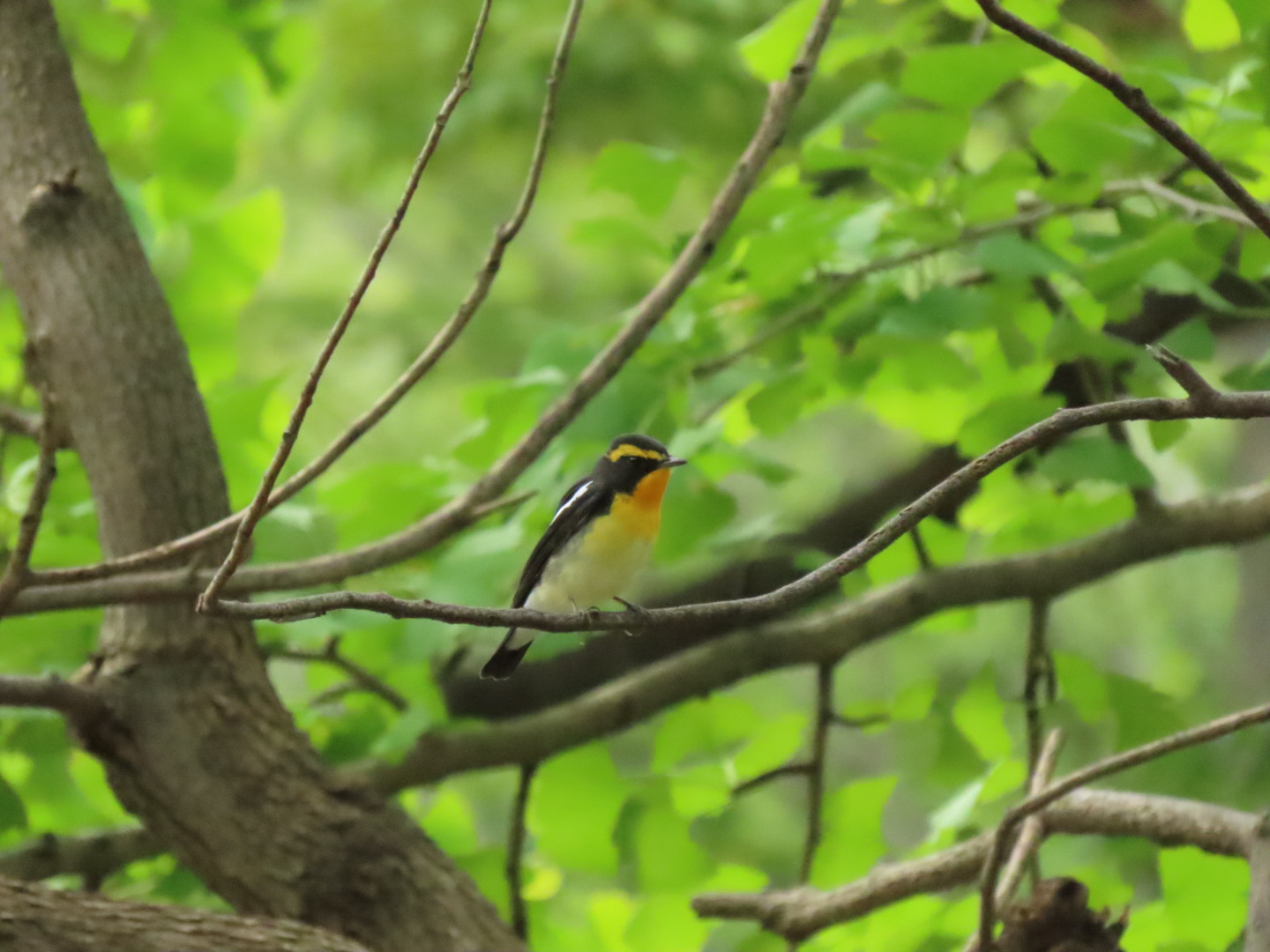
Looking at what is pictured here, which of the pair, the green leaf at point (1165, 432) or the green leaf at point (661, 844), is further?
the green leaf at point (661, 844)

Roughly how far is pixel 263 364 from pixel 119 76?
13.1ft

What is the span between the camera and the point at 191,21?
343 cm

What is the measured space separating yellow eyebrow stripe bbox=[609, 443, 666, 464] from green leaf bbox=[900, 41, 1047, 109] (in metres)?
0.87

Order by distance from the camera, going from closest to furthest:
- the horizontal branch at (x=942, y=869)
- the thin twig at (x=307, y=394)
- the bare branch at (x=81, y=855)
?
the thin twig at (x=307, y=394)
the horizontal branch at (x=942, y=869)
the bare branch at (x=81, y=855)

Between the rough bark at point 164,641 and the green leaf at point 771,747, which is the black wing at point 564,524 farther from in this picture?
the green leaf at point 771,747

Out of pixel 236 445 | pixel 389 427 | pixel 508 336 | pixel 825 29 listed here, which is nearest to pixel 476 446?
pixel 236 445

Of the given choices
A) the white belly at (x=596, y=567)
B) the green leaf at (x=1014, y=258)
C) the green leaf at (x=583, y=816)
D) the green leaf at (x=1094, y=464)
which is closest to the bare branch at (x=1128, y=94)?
the green leaf at (x=1014, y=258)

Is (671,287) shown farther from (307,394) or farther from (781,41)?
(307,394)

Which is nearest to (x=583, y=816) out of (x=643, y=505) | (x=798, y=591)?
(x=643, y=505)

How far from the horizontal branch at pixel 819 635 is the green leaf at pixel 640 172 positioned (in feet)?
3.77

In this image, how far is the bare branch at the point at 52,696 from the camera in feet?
8.25

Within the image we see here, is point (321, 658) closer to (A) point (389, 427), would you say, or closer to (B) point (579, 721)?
(B) point (579, 721)

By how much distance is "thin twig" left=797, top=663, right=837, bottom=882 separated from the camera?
11.3 ft

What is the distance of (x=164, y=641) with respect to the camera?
2.90m
